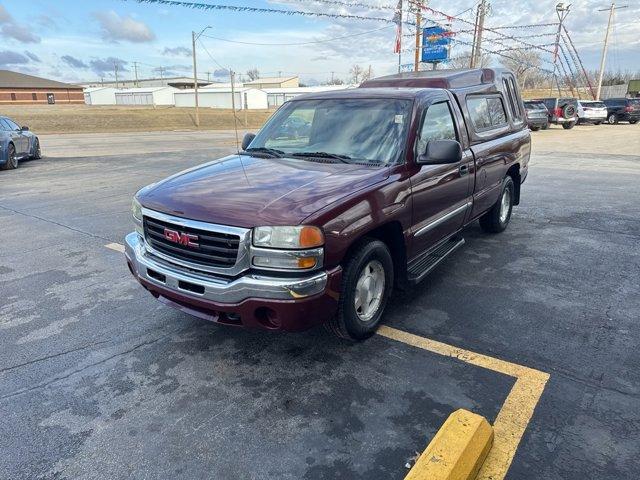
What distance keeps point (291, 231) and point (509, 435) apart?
66.2 inches

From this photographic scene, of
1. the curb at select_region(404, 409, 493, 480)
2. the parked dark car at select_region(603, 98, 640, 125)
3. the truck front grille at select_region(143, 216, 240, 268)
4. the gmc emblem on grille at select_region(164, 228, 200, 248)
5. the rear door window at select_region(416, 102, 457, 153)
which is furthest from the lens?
the parked dark car at select_region(603, 98, 640, 125)

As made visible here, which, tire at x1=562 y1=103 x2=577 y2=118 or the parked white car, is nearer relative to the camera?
tire at x1=562 y1=103 x2=577 y2=118

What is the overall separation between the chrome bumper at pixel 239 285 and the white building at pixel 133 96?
306ft

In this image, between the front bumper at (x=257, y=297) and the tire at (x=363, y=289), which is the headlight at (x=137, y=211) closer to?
the front bumper at (x=257, y=297)

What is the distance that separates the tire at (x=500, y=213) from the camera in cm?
621

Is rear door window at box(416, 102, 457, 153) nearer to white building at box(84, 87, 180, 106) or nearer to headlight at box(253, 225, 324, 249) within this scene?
headlight at box(253, 225, 324, 249)

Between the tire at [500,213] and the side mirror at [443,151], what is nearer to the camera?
the side mirror at [443,151]

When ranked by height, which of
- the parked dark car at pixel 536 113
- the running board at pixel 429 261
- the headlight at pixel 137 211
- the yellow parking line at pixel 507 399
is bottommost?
the yellow parking line at pixel 507 399

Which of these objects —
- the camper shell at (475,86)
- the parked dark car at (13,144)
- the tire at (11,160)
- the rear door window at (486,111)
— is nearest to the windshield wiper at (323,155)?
the camper shell at (475,86)

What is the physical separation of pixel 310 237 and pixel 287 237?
14cm

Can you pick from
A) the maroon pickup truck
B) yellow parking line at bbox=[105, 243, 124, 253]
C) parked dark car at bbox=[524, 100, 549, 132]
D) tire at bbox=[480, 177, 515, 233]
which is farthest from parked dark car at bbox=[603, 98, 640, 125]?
yellow parking line at bbox=[105, 243, 124, 253]

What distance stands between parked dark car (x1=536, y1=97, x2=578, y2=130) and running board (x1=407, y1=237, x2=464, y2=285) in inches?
1140

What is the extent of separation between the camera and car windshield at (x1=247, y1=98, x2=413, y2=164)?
3.93 metres

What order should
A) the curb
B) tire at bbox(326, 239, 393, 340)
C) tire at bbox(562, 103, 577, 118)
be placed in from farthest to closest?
tire at bbox(562, 103, 577, 118)
tire at bbox(326, 239, 393, 340)
the curb
